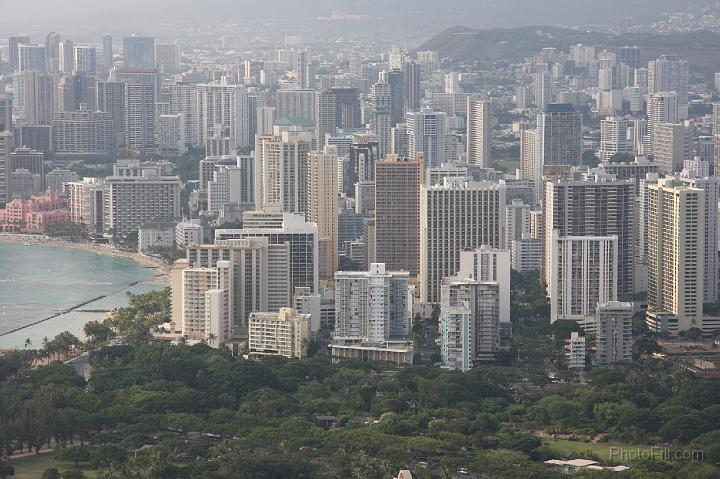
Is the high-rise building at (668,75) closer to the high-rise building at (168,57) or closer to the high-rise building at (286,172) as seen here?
the high-rise building at (168,57)

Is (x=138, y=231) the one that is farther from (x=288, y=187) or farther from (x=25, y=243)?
(x=288, y=187)

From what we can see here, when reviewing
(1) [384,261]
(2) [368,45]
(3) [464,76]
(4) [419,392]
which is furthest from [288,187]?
(2) [368,45]

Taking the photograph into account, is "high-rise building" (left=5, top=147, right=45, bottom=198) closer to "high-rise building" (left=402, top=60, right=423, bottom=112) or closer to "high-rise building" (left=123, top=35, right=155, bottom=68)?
A: "high-rise building" (left=402, top=60, right=423, bottom=112)

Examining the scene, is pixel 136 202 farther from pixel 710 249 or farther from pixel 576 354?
pixel 576 354

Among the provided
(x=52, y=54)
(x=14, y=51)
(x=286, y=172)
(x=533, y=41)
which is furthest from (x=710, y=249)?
(x=533, y=41)

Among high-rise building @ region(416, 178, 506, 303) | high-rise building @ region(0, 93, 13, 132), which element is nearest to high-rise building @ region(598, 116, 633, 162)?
high-rise building @ region(0, 93, 13, 132)

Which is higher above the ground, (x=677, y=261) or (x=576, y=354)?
(x=677, y=261)

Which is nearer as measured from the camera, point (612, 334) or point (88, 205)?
point (612, 334)

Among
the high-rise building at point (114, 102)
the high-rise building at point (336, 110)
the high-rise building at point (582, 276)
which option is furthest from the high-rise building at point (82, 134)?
the high-rise building at point (582, 276)
